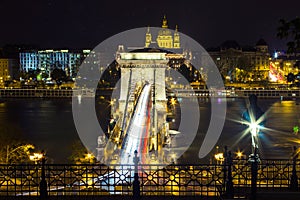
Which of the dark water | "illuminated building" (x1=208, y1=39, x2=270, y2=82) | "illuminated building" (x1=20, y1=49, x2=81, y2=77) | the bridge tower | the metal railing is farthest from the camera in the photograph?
"illuminated building" (x1=20, y1=49, x2=81, y2=77)

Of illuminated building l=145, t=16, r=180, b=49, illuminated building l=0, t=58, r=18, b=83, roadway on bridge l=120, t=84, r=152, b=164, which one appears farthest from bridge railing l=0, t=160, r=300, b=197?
illuminated building l=145, t=16, r=180, b=49

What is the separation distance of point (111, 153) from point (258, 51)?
51.5 metres

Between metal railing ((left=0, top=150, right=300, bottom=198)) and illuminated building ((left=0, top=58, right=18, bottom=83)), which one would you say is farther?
illuminated building ((left=0, top=58, right=18, bottom=83))

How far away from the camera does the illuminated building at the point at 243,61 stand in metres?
56.0

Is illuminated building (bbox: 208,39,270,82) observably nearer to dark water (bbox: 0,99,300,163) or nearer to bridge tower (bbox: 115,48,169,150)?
dark water (bbox: 0,99,300,163)

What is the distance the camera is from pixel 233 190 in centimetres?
448

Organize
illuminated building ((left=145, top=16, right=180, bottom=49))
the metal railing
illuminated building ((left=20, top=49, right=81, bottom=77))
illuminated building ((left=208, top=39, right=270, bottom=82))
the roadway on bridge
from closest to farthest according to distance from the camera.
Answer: the metal railing → the roadway on bridge → illuminated building ((left=208, top=39, right=270, bottom=82)) → illuminated building ((left=20, top=49, right=81, bottom=77)) → illuminated building ((left=145, top=16, right=180, bottom=49))

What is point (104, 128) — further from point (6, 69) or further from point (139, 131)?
point (6, 69)

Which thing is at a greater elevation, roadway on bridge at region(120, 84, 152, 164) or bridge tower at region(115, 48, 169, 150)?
bridge tower at region(115, 48, 169, 150)

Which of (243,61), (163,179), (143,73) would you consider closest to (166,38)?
(243,61)

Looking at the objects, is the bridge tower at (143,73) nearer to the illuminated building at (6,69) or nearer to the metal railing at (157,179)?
the metal railing at (157,179)

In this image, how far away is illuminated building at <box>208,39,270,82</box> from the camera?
5603cm

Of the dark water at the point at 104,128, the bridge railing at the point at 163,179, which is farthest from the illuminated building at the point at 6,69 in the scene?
the bridge railing at the point at 163,179

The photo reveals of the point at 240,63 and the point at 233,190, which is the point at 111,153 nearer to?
the point at 233,190
